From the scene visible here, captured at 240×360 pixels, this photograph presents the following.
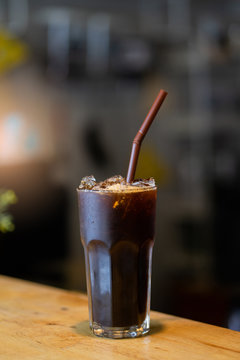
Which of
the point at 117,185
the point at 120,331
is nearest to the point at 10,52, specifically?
the point at 117,185

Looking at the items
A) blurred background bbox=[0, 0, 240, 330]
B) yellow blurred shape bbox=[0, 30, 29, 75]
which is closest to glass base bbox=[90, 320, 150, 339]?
yellow blurred shape bbox=[0, 30, 29, 75]

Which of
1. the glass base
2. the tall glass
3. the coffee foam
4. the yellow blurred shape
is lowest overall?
the glass base

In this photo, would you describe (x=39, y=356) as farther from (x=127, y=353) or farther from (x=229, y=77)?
(x=229, y=77)

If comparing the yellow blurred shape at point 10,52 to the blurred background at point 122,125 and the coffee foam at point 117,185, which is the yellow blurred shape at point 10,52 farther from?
the coffee foam at point 117,185

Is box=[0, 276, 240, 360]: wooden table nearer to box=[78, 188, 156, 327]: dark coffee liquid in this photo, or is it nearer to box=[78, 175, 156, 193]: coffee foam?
box=[78, 188, 156, 327]: dark coffee liquid

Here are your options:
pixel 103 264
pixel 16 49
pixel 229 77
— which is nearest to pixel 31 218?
pixel 16 49

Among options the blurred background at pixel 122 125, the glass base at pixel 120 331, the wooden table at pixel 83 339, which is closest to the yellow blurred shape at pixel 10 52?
the blurred background at pixel 122 125
